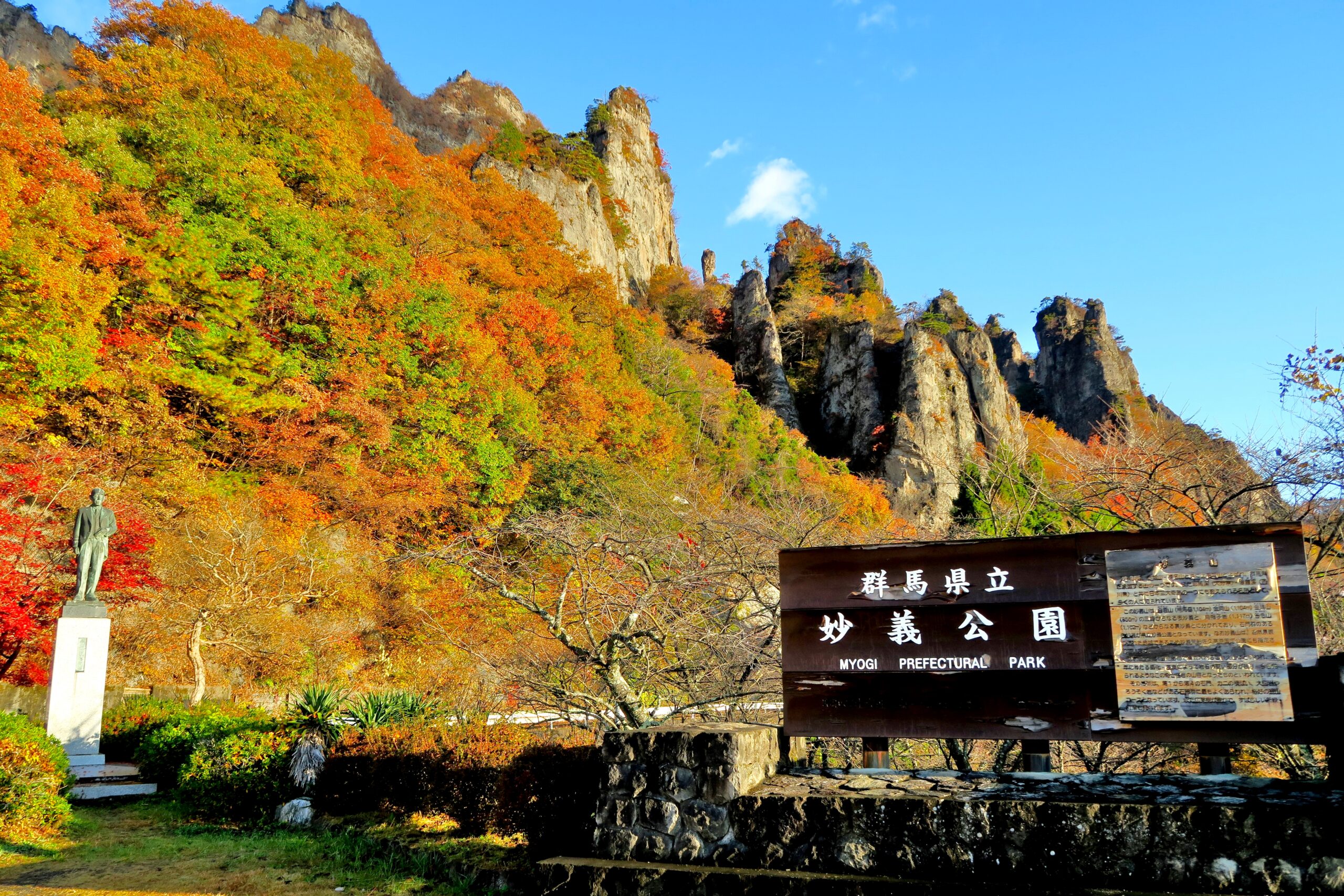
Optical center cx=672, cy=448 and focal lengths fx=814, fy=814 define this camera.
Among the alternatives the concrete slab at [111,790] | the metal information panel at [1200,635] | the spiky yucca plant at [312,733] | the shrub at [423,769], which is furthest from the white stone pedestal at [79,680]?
the metal information panel at [1200,635]

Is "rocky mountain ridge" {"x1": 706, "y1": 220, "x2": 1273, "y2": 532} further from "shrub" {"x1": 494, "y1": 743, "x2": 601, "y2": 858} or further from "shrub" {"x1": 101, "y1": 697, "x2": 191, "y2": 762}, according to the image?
"shrub" {"x1": 494, "y1": 743, "x2": 601, "y2": 858}

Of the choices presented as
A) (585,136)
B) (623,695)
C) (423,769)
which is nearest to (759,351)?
(585,136)

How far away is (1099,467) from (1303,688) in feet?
16.1

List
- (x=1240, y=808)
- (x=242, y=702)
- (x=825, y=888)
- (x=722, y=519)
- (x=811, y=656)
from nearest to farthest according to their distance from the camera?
1. (x=1240, y=808)
2. (x=825, y=888)
3. (x=811, y=656)
4. (x=722, y=519)
5. (x=242, y=702)

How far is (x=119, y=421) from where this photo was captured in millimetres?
15859

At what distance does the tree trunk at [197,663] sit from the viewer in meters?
13.3

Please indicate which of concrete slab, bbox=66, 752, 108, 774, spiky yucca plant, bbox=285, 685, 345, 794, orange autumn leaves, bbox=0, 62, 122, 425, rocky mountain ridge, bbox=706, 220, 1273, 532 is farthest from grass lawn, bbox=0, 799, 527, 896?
rocky mountain ridge, bbox=706, 220, 1273, 532

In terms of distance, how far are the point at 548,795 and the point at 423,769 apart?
68.0 inches

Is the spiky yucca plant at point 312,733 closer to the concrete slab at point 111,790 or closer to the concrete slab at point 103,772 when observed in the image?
the concrete slab at point 111,790

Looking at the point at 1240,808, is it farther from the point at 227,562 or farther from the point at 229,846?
the point at 227,562

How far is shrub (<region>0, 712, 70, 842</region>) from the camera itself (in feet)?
22.4

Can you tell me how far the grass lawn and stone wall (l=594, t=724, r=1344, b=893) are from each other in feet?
6.99

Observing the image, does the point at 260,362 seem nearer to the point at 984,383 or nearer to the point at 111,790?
the point at 111,790

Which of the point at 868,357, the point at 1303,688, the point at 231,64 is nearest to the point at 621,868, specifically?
the point at 1303,688
